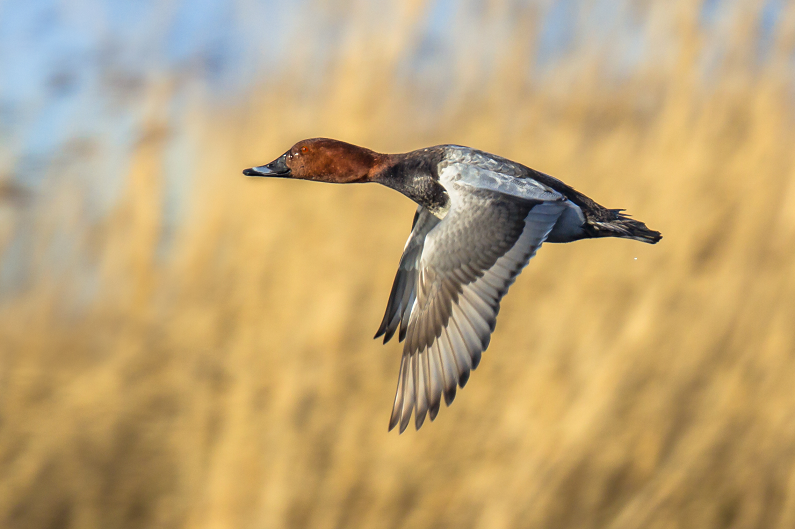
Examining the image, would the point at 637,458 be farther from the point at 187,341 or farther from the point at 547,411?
the point at 187,341

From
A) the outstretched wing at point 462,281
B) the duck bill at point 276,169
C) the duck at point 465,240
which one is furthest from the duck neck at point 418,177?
the duck bill at point 276,169

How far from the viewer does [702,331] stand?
2689 mm

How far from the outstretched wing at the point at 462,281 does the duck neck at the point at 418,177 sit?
0.35 ft

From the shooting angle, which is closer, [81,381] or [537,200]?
[537,200]

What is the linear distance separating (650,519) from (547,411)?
47 centimetres

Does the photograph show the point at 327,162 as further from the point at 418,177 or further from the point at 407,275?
the point at 407,275

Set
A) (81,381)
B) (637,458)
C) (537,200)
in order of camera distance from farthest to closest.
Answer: (637,458), (81,381), (537,200)

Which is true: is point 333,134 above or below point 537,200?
above

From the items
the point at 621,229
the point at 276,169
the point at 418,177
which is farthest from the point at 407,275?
the point at 621,229

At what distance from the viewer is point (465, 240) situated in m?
1.82

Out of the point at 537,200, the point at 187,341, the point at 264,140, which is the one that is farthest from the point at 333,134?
the point at 537,200

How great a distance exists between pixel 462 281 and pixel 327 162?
529mm

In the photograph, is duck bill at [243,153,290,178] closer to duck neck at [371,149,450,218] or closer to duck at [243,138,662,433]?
duck at [243,138,662,433]

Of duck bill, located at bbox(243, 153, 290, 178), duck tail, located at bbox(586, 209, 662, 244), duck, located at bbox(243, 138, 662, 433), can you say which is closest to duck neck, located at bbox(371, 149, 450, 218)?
duck, located at bbox(243, 138, 662, 433)
